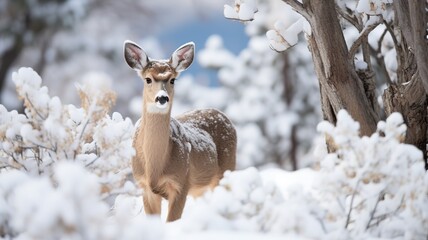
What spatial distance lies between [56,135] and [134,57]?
1.87 meters

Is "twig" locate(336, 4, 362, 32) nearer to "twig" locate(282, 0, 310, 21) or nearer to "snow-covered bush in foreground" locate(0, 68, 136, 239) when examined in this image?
"twig" locate(282, 0, 310, 21)

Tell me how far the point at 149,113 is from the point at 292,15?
4.43 m

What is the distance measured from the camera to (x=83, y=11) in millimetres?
19594

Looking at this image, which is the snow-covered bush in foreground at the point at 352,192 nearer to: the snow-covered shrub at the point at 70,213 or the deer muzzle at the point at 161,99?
the snow-covered shrub at the point at 70,213

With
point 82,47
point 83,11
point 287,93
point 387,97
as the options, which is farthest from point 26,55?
point 387,97

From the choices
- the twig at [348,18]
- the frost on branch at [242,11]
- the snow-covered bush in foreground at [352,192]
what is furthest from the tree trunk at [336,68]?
the snow-covered bush in foreground at [352,192]

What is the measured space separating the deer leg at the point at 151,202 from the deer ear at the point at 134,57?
100 cm

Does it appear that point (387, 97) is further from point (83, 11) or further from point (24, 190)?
point (83, 11)

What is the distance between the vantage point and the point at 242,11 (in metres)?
5.41

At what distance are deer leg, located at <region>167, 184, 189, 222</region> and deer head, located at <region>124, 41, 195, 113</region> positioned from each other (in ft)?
2.17

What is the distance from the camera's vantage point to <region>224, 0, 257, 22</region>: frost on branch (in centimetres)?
541

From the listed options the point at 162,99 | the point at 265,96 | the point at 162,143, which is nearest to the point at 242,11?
the point at 162,99

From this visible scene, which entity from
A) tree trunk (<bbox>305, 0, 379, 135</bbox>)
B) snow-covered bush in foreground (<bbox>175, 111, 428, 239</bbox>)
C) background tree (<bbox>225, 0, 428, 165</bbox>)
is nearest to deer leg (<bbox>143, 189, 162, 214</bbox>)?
background tree (<bbox>225, 0, 428, 165</bbox>)

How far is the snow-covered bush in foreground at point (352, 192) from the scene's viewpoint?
11.8 ft
